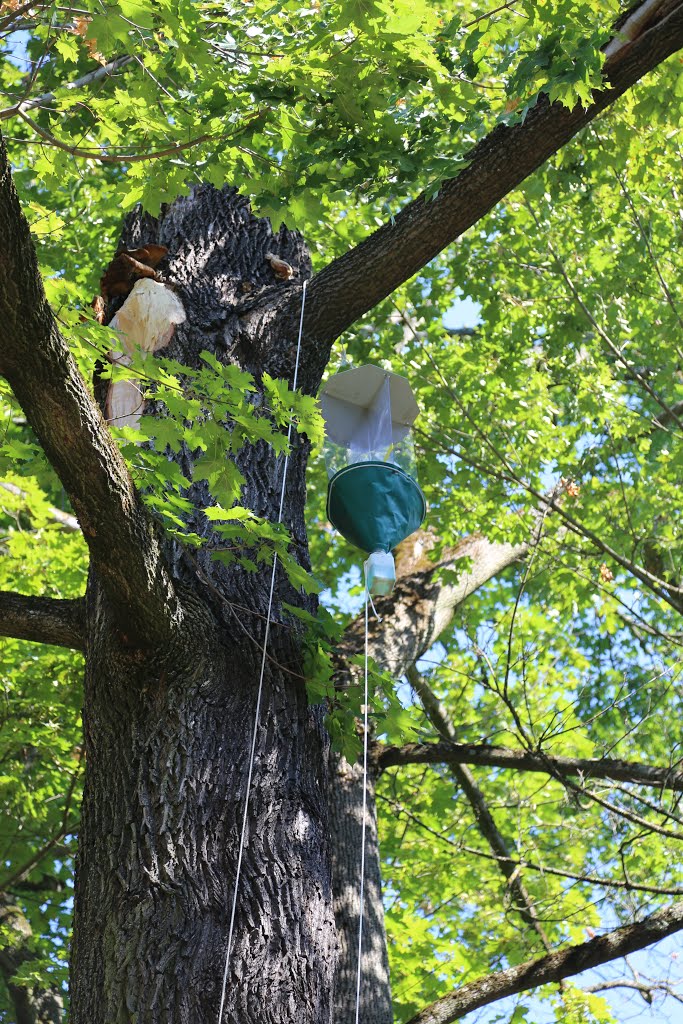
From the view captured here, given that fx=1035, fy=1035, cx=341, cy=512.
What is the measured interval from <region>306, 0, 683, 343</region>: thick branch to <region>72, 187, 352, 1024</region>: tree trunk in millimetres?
897

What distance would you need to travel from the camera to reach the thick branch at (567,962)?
3.66m

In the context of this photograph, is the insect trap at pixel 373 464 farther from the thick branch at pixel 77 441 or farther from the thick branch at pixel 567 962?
the thick branch at pixel 567 962

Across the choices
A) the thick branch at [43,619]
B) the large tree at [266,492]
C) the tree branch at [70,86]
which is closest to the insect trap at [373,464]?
the large tree at [266,492]

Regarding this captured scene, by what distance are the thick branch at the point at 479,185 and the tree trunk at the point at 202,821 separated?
897 mm

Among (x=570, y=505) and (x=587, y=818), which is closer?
(x=570, y=505)

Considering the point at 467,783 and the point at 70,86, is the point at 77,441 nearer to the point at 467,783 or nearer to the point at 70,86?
the point at 70,86

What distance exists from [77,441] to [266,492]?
1.16m

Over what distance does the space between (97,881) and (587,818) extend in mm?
5394

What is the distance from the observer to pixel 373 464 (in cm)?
341

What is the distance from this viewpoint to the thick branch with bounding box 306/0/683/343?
326 centimetres

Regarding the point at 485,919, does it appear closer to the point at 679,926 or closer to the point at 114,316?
the point at 679,926

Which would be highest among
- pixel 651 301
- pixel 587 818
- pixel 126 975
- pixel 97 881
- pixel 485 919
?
pixel 651 301

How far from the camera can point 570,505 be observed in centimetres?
678

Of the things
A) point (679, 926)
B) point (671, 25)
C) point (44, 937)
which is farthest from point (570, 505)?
point (44, 937)
